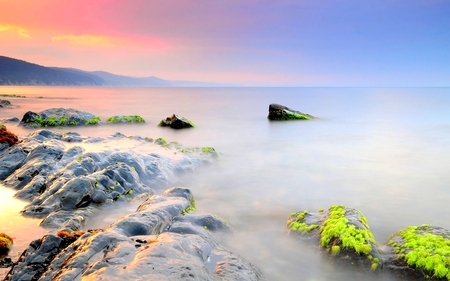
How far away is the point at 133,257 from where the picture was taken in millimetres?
3510

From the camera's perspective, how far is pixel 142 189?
8266 millimetres

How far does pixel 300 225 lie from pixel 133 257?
3753 mm

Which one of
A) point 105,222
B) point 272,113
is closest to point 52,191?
point 105,222

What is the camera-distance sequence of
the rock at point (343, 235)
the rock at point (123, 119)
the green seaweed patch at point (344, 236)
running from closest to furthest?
1. the rock at point (343, 235)
2. the green seaweed patch at point (344, 236)
3. the rock at point (123, 119)

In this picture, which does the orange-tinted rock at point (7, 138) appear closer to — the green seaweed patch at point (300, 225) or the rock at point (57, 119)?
the rock at point (57, 119)

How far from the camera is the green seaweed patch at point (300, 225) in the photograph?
237 inches

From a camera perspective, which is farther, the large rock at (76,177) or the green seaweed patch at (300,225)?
the large rock at (76,177)

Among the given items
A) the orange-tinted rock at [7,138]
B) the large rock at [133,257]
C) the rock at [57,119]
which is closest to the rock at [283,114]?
the rock at [57,119]

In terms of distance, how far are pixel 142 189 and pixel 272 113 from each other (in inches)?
831

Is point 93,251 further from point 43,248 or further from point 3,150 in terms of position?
point 3,150

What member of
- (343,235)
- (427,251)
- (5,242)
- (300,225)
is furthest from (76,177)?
(427,251)

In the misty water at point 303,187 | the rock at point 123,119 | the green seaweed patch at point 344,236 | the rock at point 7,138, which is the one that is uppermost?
the rock at point 7,138

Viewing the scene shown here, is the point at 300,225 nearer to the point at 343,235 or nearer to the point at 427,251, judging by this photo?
the point at 343,235

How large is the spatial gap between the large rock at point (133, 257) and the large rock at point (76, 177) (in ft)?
6.52
